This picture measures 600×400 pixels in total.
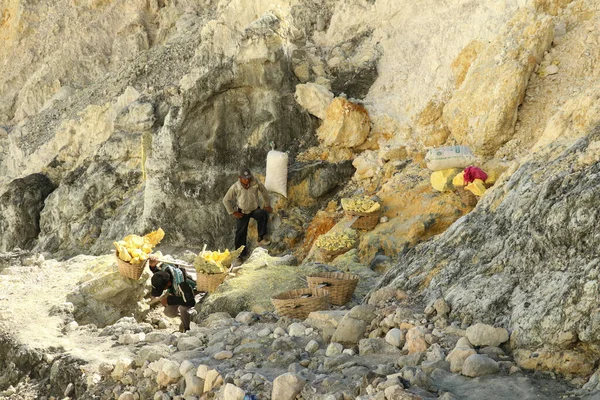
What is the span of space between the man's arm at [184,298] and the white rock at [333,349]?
2915mm

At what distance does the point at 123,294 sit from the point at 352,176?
4.36 metres

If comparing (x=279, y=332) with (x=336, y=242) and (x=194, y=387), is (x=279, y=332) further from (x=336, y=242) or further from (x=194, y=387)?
(x=336, y=242)

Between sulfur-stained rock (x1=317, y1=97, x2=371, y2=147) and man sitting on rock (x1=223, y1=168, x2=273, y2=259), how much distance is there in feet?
5.21

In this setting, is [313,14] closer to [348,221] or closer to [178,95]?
[178,95]

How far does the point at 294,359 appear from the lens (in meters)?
3.86

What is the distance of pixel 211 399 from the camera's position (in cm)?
367

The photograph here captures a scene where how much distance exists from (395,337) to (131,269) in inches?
162

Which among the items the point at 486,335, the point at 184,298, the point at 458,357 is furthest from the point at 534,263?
the point at 184,298

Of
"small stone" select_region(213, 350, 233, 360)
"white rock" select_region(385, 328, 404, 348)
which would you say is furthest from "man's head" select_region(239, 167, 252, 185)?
"white rock" select_region(385, 328, 404, 348)

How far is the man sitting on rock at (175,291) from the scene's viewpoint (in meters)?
6.41

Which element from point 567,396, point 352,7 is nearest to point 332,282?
point 567,396

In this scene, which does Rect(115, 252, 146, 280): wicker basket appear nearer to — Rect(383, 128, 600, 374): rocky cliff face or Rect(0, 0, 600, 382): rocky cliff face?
Rect(0, 0, 600, 382): rocky cliff face

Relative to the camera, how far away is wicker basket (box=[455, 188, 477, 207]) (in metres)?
7.16

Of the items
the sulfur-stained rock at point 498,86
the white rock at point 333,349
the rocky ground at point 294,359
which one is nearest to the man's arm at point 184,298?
the rocky ground at point 294,359
